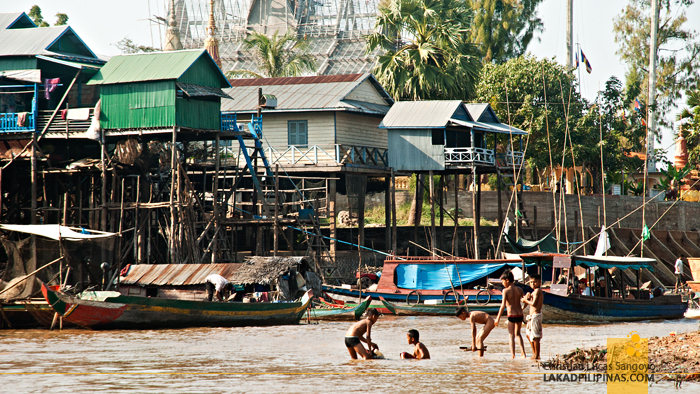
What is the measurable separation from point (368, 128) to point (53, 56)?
13534 mm

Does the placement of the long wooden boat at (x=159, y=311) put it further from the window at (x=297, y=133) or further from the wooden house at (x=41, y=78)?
the window at (x=297, y=133)

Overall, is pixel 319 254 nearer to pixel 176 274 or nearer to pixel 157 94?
pixel 176 274

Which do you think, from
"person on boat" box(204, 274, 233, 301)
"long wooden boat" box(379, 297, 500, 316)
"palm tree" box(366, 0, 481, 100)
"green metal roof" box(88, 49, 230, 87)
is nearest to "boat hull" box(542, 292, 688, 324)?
"long wooden boat" box(379, 297, 500, 316)

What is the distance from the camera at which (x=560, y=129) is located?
131 feet

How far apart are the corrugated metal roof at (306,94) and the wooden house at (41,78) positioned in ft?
22.2

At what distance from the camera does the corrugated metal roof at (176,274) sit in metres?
24.6

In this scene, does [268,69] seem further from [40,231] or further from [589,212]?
[40,231]

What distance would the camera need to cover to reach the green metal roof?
29.4 meters

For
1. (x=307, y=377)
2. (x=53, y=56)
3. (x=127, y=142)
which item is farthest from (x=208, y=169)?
(x=307, y=377)

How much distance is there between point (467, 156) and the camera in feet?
111

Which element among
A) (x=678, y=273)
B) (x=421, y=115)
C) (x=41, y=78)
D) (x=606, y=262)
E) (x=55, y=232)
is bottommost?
(x=678, y=273)

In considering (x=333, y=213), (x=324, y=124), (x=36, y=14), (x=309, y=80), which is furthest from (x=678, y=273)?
(x=36, y=14)

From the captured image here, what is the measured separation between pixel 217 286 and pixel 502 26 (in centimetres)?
3404

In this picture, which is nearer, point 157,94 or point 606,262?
point 606,262
